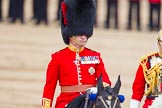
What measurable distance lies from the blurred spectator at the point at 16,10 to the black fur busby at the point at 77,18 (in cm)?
1205

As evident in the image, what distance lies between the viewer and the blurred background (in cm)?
1471

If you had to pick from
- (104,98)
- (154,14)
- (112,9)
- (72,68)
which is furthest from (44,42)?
(104,98)

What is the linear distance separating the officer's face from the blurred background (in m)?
4.60

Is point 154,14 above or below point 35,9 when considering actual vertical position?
below

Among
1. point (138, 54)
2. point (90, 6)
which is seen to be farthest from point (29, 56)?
point (90, 6)

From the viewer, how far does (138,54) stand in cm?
1741

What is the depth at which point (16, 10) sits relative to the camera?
20.8m

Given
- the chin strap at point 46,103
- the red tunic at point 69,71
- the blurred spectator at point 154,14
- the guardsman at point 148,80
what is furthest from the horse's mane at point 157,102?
the blurred spectator at point 154,14

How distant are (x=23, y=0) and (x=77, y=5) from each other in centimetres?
1262

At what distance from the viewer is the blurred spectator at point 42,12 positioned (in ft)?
68.3

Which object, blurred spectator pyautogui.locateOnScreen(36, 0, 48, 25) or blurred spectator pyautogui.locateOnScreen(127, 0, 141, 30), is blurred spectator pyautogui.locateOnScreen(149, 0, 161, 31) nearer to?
blurred spectator pyautogui.locateOnScreen(127, 0, 141, 30)

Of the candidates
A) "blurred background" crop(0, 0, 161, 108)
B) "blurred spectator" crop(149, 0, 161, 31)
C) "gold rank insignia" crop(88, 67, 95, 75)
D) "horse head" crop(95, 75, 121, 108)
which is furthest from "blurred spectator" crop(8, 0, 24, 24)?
"horse head" crop(95, 75, 121, 108)

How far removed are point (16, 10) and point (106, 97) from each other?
43.9ft

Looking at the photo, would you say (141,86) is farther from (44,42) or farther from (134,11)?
(134,11)
